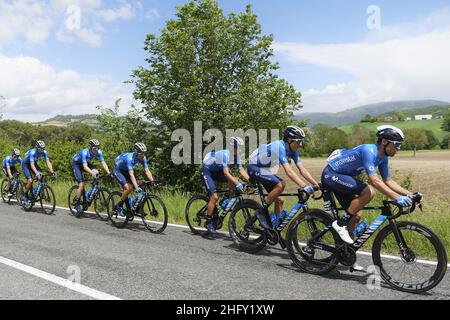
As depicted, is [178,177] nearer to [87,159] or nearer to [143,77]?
[143,77]

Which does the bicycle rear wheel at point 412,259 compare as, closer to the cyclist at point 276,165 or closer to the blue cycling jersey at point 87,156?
the cyclist at point 276,165

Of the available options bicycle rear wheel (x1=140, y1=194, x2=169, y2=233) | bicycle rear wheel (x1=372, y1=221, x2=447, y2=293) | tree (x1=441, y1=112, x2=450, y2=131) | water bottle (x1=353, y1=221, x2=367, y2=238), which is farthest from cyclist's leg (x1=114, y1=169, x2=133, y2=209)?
tree (x1=441, y1=112, x2=450, y2=131)

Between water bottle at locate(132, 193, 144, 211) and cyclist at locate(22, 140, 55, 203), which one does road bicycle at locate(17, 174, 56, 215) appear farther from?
water bottle at locate(132, 193, 144, 211)

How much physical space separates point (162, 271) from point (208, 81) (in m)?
13.2

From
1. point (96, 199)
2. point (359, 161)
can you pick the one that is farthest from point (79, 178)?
point (359, 161)

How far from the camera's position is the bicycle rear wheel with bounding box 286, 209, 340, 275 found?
5.06 meters

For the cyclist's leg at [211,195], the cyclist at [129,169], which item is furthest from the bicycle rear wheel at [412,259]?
the cyclist at [129,169]

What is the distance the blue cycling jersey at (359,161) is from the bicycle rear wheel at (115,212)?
5.22 meters

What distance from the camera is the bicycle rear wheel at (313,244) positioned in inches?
199

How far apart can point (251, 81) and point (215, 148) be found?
3472 millimetres

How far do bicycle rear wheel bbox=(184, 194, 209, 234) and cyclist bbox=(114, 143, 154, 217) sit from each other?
109cm

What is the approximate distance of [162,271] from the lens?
520cm

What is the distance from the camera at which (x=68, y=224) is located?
900 cm
